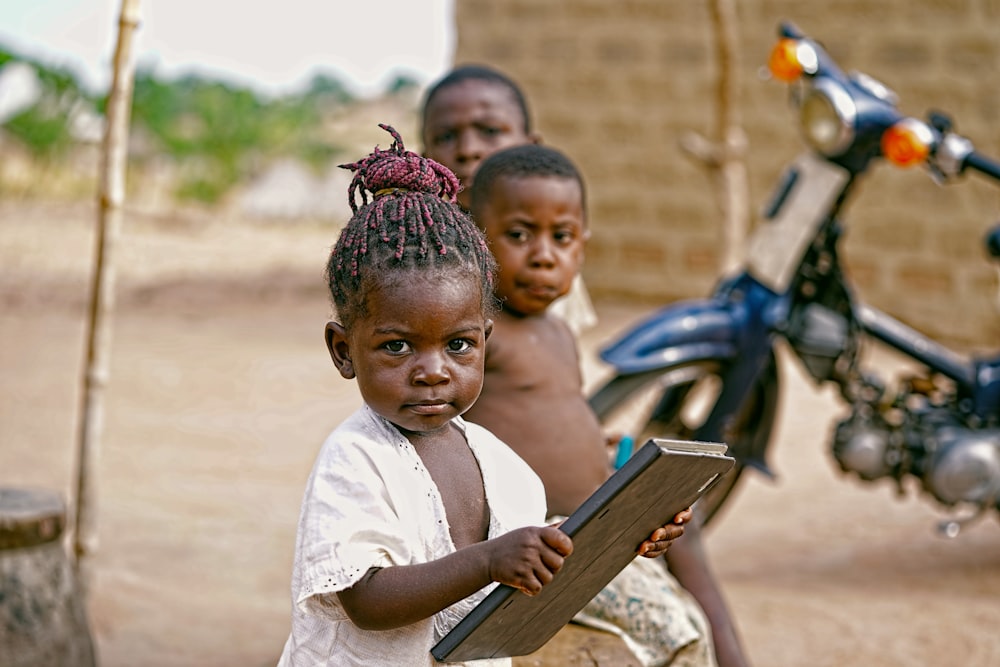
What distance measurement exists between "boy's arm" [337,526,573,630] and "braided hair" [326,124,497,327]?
0.39 meters

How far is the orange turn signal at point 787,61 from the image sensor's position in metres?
4.46

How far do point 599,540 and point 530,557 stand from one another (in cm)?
14

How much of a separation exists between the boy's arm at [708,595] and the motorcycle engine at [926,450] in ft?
4.77

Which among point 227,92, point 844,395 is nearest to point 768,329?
point 844,395

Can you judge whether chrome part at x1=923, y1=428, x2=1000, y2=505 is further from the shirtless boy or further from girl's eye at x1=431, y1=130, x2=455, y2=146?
girl's eye at x1=431, y1=130, x2=455, y2=146

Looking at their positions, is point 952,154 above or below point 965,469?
above

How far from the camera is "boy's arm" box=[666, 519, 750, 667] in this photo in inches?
126

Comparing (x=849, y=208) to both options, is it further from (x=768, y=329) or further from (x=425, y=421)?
(x=425, y=421)

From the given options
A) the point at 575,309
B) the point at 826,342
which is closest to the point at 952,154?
the point at 826,342

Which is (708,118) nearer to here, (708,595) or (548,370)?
(708,595)

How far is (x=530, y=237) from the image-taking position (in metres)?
2.74

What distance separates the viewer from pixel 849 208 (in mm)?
8469

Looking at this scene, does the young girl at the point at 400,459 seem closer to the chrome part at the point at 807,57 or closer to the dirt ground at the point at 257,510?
the dirt ground at the point at 257,510

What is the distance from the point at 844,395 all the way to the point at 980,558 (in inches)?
43.4
